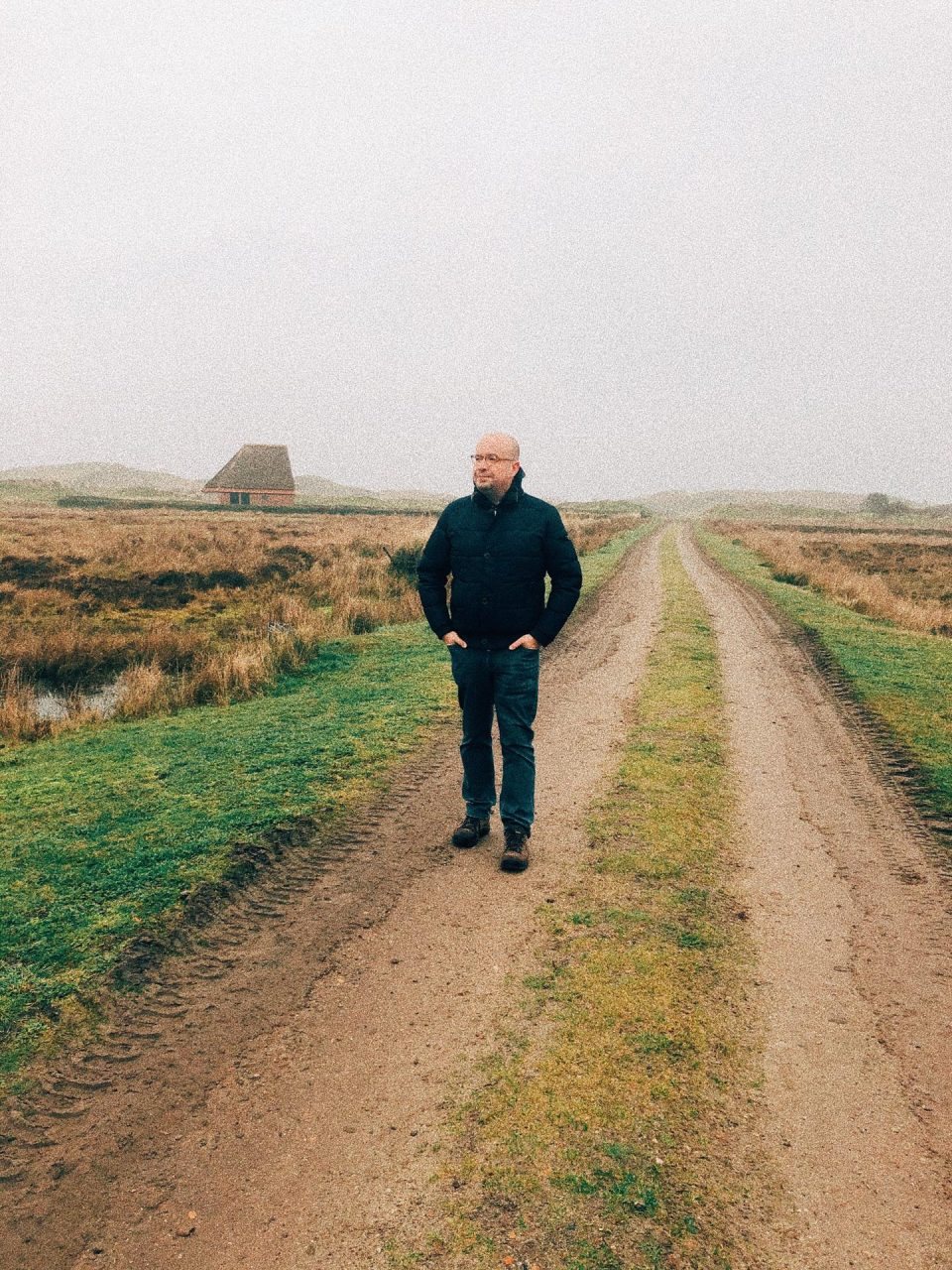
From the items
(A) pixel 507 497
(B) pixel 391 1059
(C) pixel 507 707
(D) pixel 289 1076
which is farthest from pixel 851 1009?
(A) pixel 507 497

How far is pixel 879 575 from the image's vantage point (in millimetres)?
25469

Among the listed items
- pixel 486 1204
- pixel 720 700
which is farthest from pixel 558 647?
pixel 486 1204

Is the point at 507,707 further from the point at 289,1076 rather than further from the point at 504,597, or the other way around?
the point at 289,1076

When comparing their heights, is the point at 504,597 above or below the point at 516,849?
above

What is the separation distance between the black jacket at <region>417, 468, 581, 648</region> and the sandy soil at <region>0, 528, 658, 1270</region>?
5.15ft

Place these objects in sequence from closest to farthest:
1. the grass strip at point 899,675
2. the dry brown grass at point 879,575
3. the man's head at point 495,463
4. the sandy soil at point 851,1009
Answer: the sandy soil at point 851,1009 < the man's head at point 495,463 < the grass strip at point 899,675 < the dry brown grass at point 879,575

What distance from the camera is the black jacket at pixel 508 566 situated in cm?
437

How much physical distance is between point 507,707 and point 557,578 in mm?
902

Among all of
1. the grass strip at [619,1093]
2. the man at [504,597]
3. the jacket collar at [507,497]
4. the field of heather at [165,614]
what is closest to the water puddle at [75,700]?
the field of heather at [165,614]

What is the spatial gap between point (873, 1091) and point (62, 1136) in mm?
3128

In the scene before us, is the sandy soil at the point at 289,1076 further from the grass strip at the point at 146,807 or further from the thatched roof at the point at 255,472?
the thatched roof at the point at 255,472

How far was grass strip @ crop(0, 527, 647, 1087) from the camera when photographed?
11.6 feet

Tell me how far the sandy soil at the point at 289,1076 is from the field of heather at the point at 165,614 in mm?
5650

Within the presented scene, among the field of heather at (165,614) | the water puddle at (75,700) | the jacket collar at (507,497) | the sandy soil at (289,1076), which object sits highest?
the jacket collar at (507,497)
